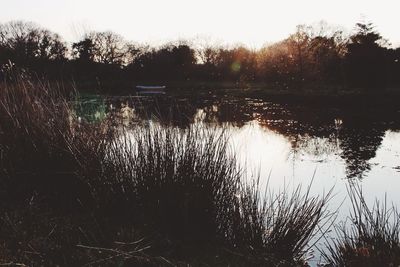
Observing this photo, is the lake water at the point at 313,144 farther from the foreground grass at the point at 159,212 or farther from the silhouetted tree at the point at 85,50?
the silhouetted tree at the point at 85,50

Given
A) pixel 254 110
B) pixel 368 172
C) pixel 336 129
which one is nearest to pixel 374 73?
pixel 254 110

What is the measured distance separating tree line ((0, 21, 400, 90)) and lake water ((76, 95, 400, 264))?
1930cm

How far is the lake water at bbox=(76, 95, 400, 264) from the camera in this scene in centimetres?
736

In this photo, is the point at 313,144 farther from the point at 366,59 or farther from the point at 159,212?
the point at 366,59

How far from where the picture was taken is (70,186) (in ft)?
19.6

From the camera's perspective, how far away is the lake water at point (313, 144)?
7.36 m

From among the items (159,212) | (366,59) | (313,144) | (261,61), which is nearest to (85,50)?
(261,61)

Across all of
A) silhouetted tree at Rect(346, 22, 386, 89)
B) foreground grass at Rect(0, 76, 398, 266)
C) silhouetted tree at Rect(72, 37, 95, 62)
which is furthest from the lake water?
silhouetted tree at Rect(72, 37, 95, 62)

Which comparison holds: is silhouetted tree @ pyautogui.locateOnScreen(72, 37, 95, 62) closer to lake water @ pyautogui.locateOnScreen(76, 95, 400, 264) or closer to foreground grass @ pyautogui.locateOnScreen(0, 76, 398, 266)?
lake water @ pyautogui.locateOnScreen(76, 95, 400, 264)

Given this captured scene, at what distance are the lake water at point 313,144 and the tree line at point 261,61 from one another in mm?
19303

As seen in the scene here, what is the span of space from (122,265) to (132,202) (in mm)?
1389

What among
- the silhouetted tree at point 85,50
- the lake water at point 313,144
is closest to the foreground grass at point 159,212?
the lake water at point 313,144

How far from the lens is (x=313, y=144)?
520 inches

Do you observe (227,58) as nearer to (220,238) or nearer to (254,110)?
(254,110)
